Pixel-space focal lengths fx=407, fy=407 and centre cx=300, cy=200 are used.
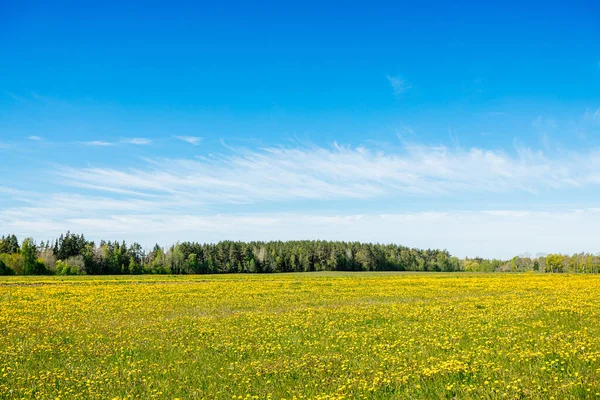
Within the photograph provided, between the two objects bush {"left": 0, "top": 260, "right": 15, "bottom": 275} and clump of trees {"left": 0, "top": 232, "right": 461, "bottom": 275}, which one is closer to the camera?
bush {"left": 0, "top": 260, "right": 15, "bottom": 275}

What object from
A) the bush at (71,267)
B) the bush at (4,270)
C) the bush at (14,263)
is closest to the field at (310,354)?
the bush at (4,270)

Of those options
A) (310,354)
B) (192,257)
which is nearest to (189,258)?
(192,257)

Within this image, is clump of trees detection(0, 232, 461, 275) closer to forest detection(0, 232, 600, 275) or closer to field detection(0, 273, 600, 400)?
forest detection(0, 232, 600, 275)

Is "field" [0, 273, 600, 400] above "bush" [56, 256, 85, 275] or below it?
above

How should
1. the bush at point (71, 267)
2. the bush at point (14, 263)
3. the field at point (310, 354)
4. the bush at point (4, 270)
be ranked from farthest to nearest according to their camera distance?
the bush at point (71, 267) < the bush at point (14, 263) < the bush at point (4, 270) < the field at point (310, 354)

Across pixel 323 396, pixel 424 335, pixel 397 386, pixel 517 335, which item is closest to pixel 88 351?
pixel 323 396

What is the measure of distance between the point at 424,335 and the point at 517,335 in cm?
384

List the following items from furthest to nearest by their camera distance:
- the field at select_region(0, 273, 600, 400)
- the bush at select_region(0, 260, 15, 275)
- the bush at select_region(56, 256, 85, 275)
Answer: the bush at select_region(56, 256, 85, 275) → the bush at select_region(0, 260, 15, 275) → the field at select_region(0, 273, 600, 400)

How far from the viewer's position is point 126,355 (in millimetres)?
15586

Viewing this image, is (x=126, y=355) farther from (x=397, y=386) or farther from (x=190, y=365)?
(x=397, y=386)

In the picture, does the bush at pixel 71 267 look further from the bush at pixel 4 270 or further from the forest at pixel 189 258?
the bush at pixel 4 270

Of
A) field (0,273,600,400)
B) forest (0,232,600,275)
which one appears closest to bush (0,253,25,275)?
forest (0,232,600,275)

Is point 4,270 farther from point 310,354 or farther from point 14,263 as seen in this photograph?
point 310,354

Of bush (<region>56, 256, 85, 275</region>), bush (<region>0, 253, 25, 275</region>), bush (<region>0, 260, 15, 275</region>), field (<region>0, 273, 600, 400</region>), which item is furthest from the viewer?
bush (<region>56, 256, 85, 275</region>)
